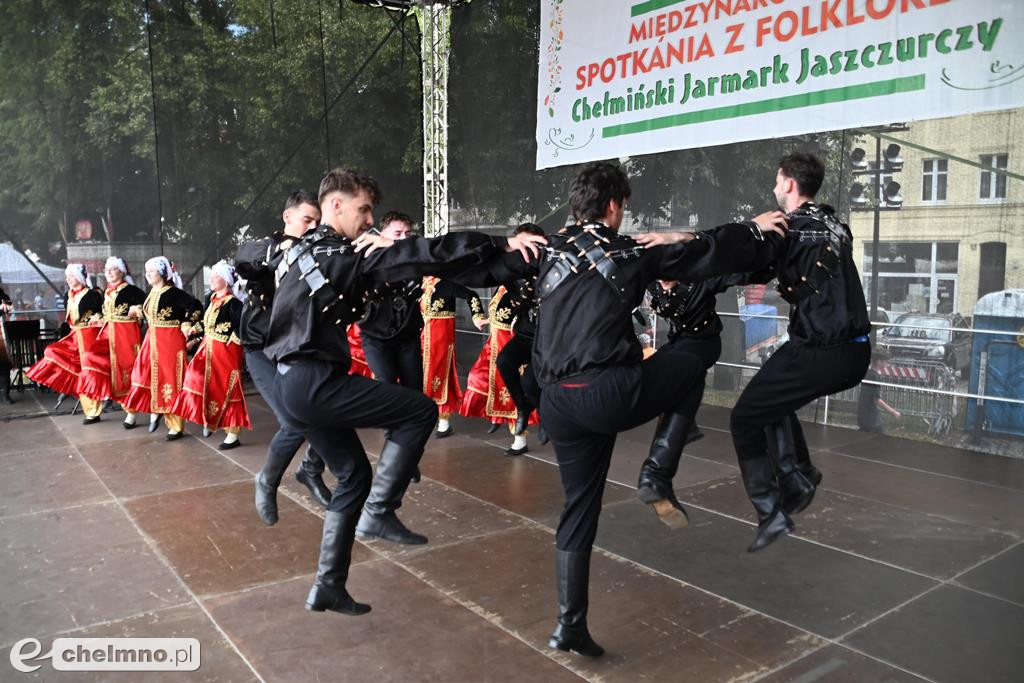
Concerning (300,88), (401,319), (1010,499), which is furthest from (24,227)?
(1010,499)

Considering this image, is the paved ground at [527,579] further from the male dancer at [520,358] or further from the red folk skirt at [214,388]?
the red folk skirt at [214,388]

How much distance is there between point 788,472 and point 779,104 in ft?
11.3

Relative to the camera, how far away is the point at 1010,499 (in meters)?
4.89

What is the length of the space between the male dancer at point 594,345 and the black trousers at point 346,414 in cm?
55

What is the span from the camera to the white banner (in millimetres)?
5125

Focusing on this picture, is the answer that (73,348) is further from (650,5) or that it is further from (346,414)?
(650,5)

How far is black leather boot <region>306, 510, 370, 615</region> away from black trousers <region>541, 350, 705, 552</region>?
812 mm

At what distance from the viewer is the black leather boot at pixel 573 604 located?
2.86 meters

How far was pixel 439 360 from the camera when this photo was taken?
6.89 metres

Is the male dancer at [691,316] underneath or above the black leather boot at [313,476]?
above

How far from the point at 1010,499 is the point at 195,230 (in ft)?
31.8

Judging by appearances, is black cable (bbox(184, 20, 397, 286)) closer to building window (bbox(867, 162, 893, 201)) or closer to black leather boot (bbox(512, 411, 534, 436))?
black leather boot (bbox(512, 411, 534, 436))

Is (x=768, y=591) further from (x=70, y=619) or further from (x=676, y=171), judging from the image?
(x=676, y=171)

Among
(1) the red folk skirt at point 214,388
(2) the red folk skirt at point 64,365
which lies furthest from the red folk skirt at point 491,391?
(2) the red folk skirt at point 64,365
